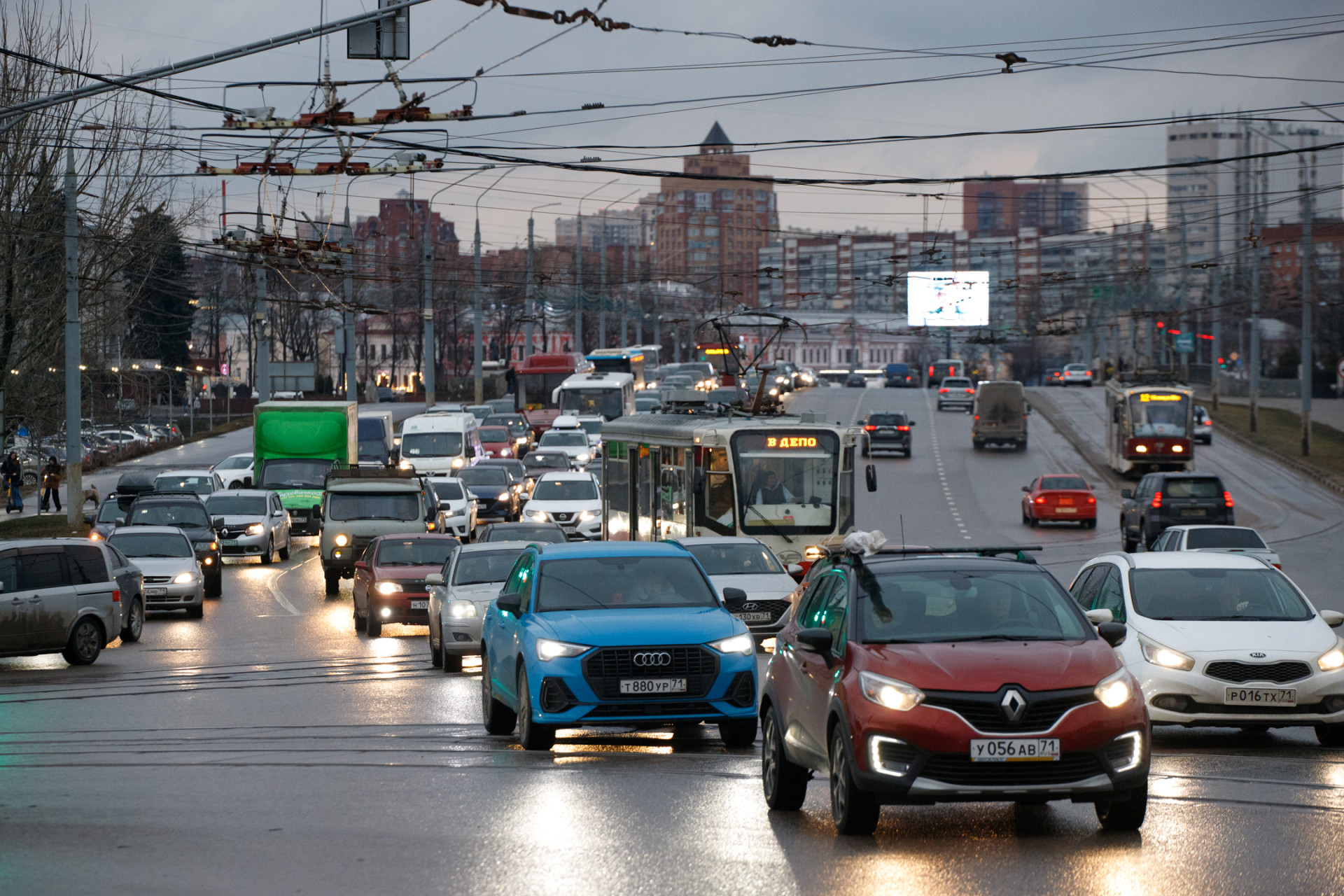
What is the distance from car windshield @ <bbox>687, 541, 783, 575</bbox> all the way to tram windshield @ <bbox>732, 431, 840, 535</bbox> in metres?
3.90

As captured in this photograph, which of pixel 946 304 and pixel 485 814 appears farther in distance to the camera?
pixel 946 304

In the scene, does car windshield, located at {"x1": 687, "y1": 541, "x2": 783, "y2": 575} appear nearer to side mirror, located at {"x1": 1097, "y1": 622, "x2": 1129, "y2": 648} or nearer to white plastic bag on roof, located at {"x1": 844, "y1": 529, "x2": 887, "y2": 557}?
white plastic bag on roof, located at {"x1": 844, "y1": 529, "x2": 887, "y2": 557}

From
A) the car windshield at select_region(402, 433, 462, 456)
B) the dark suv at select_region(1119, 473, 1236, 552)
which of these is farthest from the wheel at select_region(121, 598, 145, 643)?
the car windshield at select_region(402, 433, 462, 456)

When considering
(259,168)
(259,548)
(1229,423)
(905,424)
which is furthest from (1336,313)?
(259,168)

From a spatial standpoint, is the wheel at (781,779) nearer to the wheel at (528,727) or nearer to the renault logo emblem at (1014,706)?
the renault logo emblem at (1014,706)

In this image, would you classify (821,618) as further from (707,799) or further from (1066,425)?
(1066,425)

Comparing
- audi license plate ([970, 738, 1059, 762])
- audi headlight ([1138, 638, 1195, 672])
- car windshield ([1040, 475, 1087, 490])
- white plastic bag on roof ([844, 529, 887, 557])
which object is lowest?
car windshield ([1040, 475, 1087, 490])

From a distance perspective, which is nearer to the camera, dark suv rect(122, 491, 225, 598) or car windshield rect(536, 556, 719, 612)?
car windshield rect(536, 556, 719, 612)

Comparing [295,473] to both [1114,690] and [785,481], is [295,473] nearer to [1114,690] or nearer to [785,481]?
[785,481]

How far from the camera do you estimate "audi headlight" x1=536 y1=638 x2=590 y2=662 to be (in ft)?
39.8

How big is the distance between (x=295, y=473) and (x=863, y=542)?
33.8 m

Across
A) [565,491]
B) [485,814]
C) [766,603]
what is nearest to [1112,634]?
[485,814]

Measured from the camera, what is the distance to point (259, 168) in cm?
2612

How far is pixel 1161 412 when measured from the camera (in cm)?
5697
